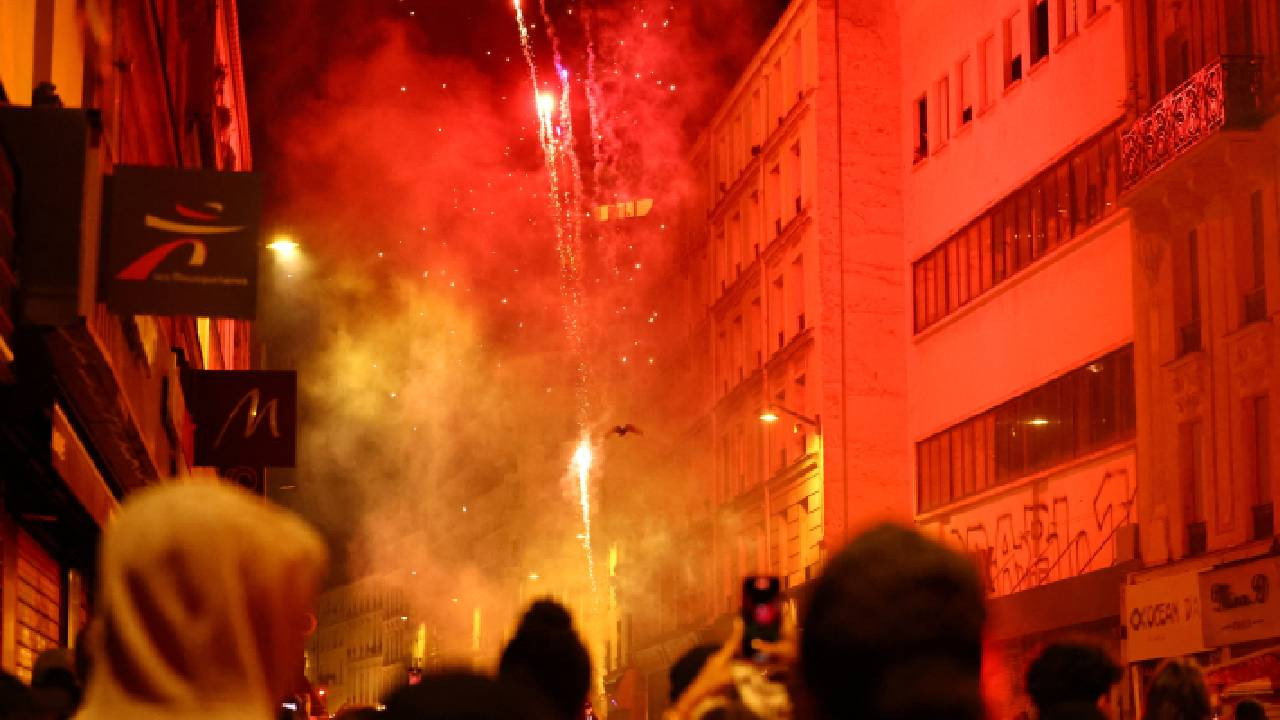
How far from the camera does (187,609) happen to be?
8.82 feet

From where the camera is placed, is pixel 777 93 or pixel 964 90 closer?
pixel 964 90

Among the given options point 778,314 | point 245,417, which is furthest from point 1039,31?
point 245,417

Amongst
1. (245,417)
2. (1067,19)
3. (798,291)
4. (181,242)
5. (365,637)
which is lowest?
(181,242)

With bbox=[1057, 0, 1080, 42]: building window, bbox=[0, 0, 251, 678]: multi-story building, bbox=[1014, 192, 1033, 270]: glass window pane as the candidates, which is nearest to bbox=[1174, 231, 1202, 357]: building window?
bbox=[1014, 192, 1033, 270]: glass window pane

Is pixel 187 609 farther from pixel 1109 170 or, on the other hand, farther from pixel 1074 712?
pixel 1109 170

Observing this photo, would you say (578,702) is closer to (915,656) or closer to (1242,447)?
(915,656)

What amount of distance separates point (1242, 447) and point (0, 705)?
21981 mm

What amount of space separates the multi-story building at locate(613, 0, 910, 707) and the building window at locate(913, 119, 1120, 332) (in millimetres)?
3353

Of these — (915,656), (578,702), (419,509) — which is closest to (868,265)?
(578,702)

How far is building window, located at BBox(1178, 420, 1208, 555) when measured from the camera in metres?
25.1

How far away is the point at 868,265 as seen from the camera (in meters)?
41.2

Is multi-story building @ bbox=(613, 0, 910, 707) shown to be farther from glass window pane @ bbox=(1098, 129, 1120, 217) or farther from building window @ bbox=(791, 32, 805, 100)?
glass window pane @ bbox=(1098, 129, 1120, 217)

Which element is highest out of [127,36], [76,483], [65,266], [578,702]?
[127,36]

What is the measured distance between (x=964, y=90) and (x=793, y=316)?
10375mm
